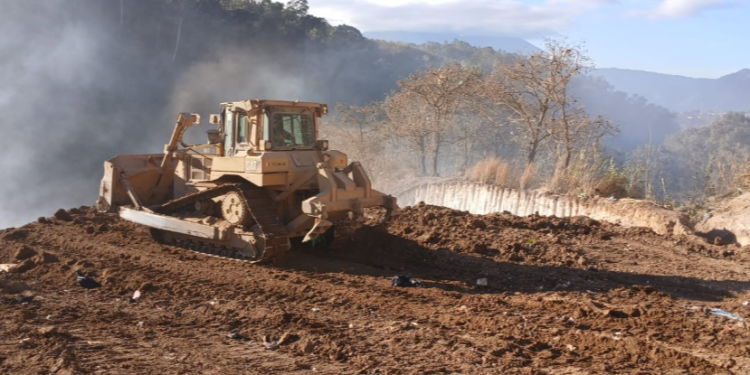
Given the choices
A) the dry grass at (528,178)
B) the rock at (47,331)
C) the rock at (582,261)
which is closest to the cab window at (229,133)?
the rock at (47,331)

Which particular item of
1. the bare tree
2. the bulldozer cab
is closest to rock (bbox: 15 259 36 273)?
the bulldozer cab

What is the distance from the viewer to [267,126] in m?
9.00

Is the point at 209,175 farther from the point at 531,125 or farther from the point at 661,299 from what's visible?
the point at 531,125

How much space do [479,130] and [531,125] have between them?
5.72 metres

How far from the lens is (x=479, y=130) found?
23.2 meters

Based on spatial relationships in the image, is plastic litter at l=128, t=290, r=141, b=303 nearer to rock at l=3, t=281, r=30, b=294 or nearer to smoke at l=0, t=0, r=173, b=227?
rock at l=3, t=281, r=30, b=294

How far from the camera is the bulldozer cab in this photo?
8.98 metres

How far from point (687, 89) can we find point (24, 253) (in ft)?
227

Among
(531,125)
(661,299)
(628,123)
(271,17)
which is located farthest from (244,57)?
(661,299)

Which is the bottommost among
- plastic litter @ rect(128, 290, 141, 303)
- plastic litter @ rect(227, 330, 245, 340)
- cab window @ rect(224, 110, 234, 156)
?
plastic litter @ rect(227, 330, 245, 340)

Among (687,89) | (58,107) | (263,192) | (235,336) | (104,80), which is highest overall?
(687,89)

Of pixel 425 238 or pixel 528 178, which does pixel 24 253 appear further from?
pixel 528 178

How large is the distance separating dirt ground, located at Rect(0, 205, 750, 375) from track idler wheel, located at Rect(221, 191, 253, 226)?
0.65 meters

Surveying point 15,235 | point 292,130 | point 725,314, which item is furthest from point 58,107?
point 725,314
